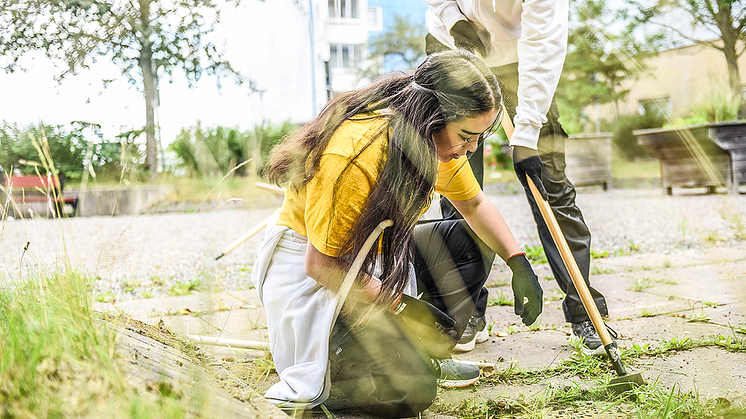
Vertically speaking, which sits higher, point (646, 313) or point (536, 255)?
point (646, 313)

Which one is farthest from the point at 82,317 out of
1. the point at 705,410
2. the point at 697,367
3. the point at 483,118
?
the point at 697,367

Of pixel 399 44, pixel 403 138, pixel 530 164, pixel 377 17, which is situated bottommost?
pixel 530 164

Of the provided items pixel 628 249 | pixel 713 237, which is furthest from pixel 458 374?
pixel 713 237

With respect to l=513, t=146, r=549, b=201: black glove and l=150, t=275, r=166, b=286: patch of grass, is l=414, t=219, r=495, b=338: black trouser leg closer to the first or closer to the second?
l=513, t=146, r=549, b=201: black glove

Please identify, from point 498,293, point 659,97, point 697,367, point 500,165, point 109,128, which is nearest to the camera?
point 659,97

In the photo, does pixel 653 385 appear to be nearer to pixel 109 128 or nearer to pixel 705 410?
pixel 705 410

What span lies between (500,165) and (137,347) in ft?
33.8

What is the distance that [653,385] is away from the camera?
1.39m

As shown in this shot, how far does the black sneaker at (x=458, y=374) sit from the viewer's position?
154cm

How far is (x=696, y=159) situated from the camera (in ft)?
18.2

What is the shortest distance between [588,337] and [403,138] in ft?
3.15

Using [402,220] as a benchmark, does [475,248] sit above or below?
below

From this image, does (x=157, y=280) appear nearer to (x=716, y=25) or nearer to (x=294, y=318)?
(x=294, y=318)

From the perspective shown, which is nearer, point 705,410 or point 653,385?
point 705,410
